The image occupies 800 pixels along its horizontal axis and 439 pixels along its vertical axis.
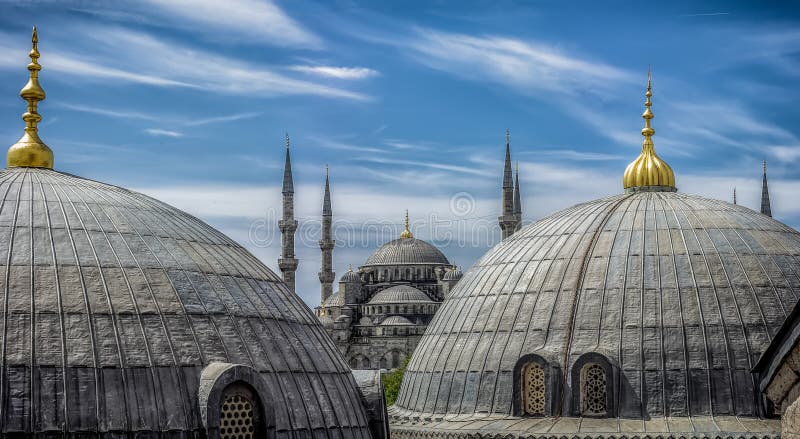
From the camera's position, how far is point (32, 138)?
1973cm

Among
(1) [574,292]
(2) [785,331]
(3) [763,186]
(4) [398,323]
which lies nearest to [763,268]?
(1) [574,292]

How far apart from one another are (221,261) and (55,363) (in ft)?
12.3

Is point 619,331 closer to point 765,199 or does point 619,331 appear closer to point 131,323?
point 131,323

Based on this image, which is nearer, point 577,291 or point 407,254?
point 577,291

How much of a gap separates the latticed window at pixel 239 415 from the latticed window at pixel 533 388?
1028 cm

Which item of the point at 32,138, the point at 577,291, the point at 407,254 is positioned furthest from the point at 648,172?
the point at 407,254

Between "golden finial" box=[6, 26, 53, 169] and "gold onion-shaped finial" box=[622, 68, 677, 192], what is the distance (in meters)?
15.6

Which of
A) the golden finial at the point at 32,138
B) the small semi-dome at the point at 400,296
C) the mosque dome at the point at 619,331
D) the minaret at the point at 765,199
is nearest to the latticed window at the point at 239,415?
the golden finial at the point at 32,138

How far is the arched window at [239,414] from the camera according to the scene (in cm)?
1573

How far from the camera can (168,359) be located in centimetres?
1585

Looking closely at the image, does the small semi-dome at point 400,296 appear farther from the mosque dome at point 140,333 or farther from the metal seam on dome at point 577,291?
the mosque dome at point 140,333

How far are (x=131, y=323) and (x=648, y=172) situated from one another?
57.8 ft

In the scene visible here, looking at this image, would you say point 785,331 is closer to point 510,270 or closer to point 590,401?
point 590,401

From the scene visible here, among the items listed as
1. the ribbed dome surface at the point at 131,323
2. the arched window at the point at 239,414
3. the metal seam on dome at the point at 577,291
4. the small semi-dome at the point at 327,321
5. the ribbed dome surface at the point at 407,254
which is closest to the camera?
the ribbed dome surface at the point at 131,323
